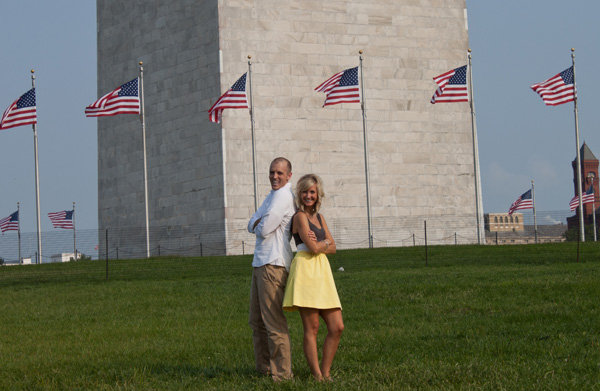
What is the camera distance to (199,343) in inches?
547

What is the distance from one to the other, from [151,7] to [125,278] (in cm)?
2438

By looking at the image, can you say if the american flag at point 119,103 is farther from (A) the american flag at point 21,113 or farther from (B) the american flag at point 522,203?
(B) the american flag at point 522,203

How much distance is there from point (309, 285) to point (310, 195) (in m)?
0.95

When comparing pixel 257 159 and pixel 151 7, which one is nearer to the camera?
pixel 257 159

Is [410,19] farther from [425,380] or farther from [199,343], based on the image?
[425,380]

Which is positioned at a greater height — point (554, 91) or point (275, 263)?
point (554, 91)

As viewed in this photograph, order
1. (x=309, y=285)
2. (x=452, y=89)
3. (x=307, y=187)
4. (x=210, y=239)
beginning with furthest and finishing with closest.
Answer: (x=210, y=239)
(x=452, y=89)
(x=307, y=187)
(x=309, y=285)

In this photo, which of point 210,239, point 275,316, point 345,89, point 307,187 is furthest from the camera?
point 210,239

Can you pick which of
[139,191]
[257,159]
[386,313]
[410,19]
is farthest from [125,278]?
[410,19]

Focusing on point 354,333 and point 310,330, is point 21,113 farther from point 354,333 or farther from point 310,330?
point 310,330

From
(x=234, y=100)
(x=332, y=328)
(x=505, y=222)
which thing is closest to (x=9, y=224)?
(x=234, y=100)

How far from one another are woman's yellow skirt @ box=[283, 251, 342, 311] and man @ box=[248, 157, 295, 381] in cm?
24

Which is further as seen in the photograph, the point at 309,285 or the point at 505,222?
the point at 505,222

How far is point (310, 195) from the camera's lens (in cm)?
999
